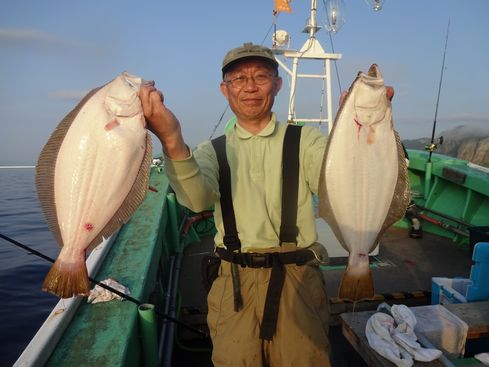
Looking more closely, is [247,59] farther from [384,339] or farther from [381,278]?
[381,278]

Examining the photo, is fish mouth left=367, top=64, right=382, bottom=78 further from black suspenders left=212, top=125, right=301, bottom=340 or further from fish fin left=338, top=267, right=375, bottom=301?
fish fin left=338, top=267, right=375, bottom=301

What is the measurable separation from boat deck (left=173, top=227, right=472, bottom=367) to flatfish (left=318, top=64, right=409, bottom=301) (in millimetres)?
1083

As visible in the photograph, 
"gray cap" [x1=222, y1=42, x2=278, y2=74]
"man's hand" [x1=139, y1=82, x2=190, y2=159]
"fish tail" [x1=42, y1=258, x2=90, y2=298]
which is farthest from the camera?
"gray cap" [x1=222, y1=42, x2=278, y2=74]

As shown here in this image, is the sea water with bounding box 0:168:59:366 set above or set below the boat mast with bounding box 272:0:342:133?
below

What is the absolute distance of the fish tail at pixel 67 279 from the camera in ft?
5.15

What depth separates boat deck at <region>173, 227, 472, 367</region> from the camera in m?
3.44

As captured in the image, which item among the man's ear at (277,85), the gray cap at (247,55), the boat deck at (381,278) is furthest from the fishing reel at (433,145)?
the gray cap at (247,55)

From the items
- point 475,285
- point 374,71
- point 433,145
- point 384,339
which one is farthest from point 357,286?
point 433,145

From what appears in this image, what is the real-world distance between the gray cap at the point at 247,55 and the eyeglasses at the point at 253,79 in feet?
0.35

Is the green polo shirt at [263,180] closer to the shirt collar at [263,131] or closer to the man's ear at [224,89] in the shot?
the shirt collar at [263,131]

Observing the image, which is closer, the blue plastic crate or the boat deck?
the blue plastic crate

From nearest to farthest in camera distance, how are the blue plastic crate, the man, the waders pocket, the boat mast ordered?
the man < the waders pocket < the blue plastic crate < the boat mast

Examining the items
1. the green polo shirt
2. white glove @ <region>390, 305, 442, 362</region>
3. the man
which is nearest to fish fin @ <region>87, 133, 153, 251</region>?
the man

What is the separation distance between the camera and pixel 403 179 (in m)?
2.04
